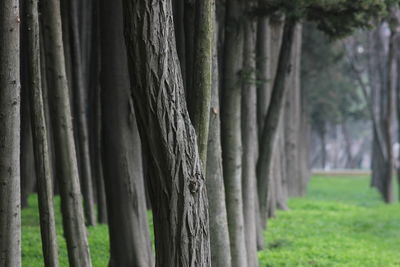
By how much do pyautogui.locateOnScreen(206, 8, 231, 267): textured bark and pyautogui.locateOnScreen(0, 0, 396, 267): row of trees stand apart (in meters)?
0.01

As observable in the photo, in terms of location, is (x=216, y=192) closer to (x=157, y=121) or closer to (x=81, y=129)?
(x=157, y=121)

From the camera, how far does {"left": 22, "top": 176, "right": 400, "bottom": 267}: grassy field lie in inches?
468

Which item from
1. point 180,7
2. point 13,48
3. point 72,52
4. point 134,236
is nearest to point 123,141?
point 134,236

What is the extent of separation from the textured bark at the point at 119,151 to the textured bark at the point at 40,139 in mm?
2283

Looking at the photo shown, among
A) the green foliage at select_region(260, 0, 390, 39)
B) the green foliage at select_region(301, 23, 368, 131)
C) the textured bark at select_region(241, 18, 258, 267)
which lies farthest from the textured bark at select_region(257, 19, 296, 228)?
the green foliage at select_region(301, 23, 368, 131)

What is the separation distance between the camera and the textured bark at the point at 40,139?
6.96m

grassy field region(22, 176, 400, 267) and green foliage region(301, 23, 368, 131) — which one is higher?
green foliage region(301, 23, 368, 131)

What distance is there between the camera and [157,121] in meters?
5.71

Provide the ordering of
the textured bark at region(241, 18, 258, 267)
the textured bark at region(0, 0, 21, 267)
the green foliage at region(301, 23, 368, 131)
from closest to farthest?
the textured bark at region(0, 0, 21, 267) < the textured bark at region(241, 18, 258, 267) < the green foliage at region(301, 23, 368, 131)

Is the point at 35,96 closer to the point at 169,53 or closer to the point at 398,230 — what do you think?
the point at 169,53

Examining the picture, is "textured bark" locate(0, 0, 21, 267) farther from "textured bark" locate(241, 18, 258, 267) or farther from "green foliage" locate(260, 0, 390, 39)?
"green foliage" locate(260, 0, 390, 39)

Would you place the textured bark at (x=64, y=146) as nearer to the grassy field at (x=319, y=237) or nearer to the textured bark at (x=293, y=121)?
the grassy field at (x=319, y=237)

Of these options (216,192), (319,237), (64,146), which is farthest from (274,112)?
(64,146)

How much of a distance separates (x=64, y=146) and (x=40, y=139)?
2.58ft
